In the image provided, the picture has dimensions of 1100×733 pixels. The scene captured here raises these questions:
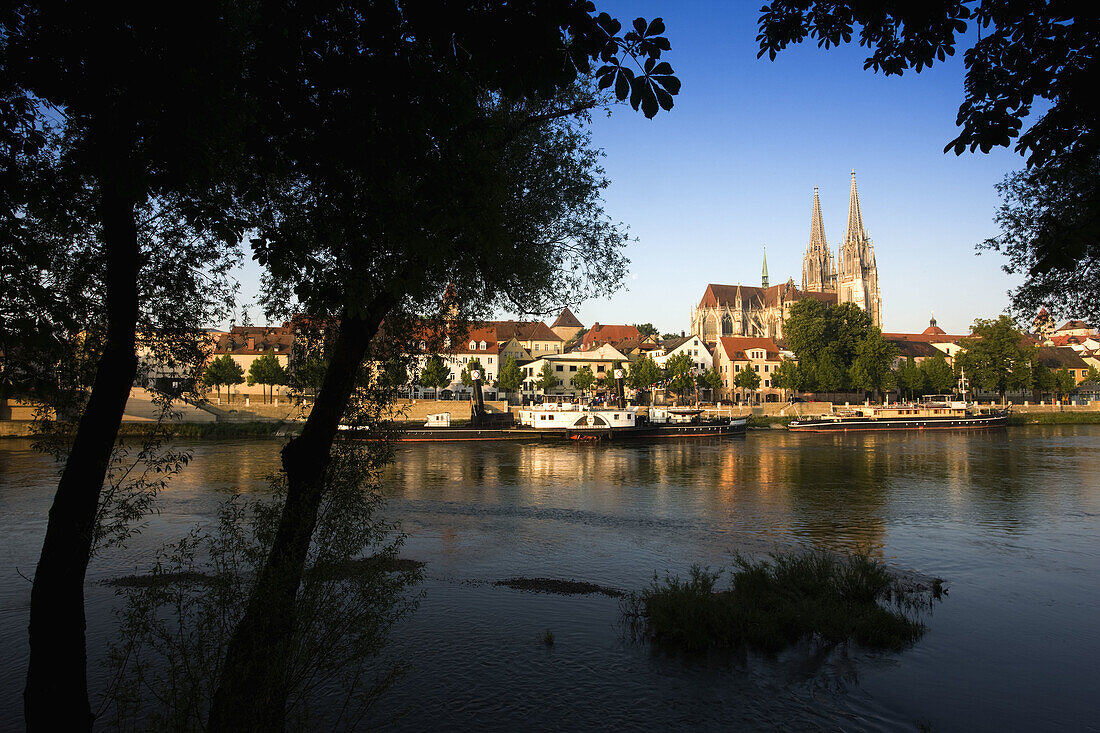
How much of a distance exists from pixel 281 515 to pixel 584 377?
3546 inches

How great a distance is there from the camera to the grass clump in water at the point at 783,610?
11484 millimetres

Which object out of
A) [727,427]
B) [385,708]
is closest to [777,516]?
[385,708]

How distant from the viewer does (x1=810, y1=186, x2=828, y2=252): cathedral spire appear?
160 m

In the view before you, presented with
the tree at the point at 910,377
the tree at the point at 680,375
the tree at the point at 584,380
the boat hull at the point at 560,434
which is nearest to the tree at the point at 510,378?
the tree at the point at 584,380

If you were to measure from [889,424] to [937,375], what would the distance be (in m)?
32.6

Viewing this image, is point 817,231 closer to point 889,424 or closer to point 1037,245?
point 889,424

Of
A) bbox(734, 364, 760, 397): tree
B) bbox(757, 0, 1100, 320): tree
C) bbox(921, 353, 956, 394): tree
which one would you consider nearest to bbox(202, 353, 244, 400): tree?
bbox(734, 364, 760, 397): tree

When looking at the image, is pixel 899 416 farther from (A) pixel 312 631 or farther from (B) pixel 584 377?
(A) pixel 312 631

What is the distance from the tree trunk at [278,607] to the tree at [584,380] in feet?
293

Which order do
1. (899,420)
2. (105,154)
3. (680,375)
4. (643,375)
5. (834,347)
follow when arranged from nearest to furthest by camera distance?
(105,154) < (899,420) < (643,375) < (680,375) < (834,347)

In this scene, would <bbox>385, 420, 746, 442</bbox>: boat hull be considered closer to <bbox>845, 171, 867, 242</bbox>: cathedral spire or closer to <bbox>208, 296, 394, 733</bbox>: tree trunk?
<bbox>208, 296, 394, 733</bbox>: tree trunk

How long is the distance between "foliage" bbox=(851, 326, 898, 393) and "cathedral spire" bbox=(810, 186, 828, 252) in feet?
214

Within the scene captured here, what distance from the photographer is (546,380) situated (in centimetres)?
9694

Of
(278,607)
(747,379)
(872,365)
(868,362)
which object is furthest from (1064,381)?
(278,607)
